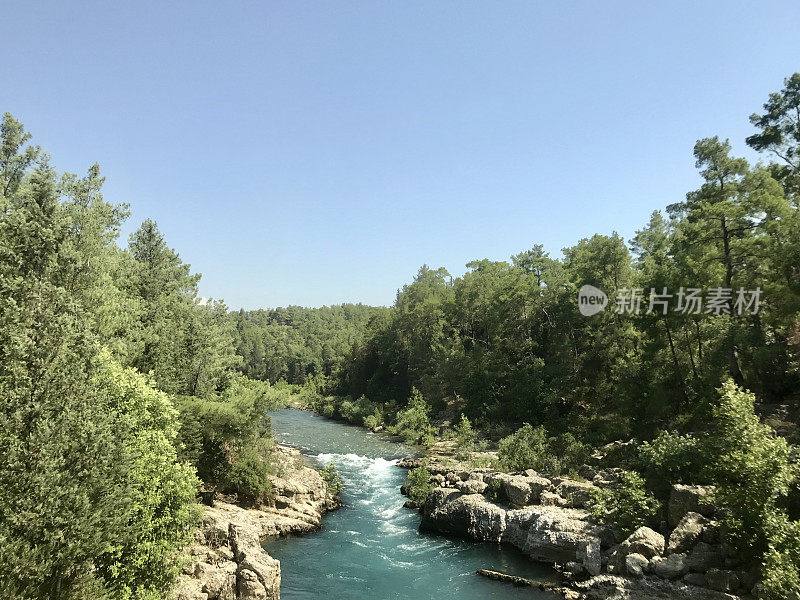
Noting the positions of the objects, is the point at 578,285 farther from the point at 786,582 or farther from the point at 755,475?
the point at 786,582

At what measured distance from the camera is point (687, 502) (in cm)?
1839

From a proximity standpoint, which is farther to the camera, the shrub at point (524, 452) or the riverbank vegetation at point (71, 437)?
the shrub at point (524, 452)

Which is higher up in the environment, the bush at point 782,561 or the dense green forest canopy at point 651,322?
the dense green forest canopy at point 651,322

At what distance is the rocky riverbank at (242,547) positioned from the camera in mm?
14523

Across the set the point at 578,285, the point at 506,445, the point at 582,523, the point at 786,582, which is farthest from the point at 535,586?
the point at 578,285

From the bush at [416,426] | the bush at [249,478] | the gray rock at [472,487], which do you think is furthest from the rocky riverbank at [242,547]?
Answer: the bush at [416,426]

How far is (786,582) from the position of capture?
12883 mm

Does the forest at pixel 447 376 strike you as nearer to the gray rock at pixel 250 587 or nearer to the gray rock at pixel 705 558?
the gray rock at pixel 705 558

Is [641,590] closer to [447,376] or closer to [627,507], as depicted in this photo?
[627,507]

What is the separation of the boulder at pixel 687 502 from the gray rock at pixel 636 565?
2789 millimetres

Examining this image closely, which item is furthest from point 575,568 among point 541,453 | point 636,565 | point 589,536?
A: point 541,453

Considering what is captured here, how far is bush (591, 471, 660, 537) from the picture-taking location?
19.2 metres

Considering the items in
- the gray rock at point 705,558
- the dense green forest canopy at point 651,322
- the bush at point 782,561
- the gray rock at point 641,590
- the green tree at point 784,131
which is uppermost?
the green tree at point 784,131

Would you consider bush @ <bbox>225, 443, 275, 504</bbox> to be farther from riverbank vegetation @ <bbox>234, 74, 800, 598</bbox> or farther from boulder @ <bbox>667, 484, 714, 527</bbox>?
boulder @ <bbox>667, 484, 714, 527</bbox>
